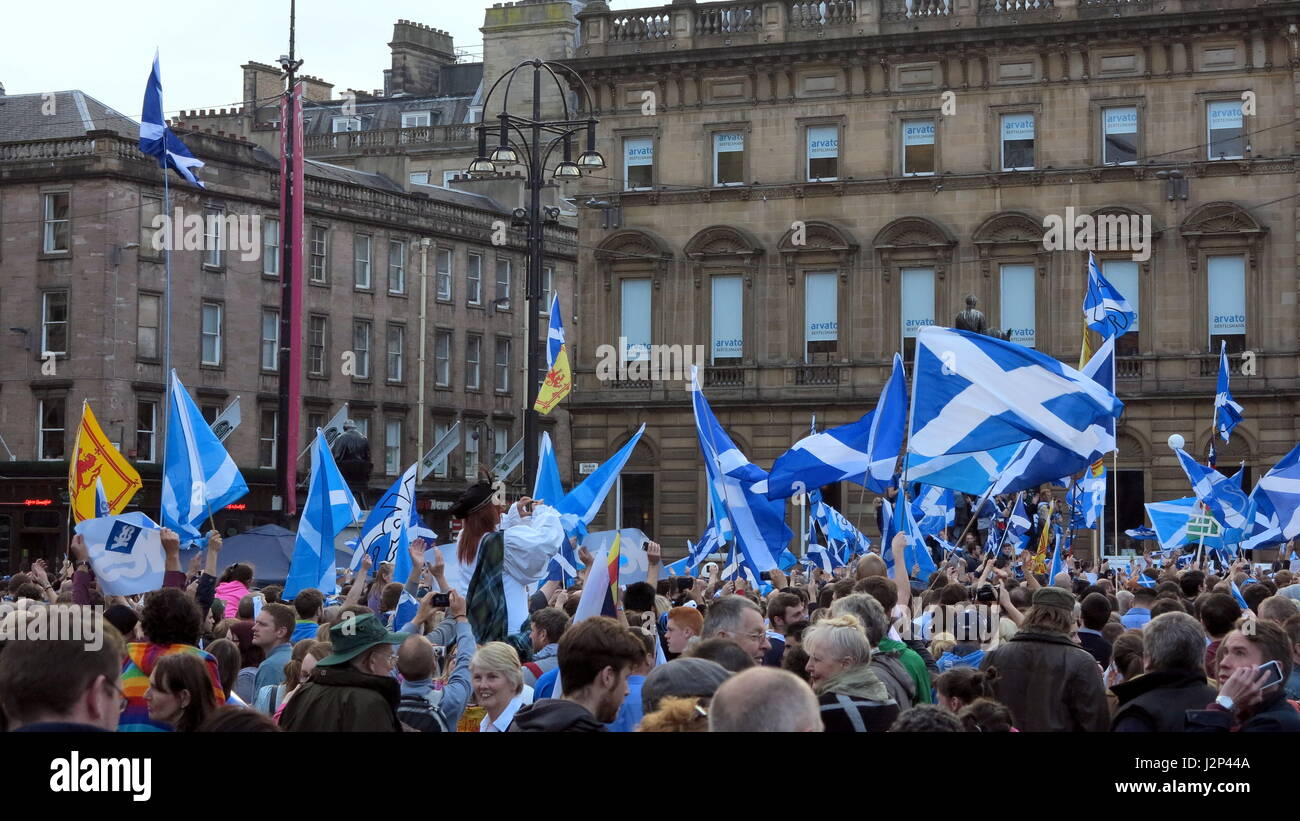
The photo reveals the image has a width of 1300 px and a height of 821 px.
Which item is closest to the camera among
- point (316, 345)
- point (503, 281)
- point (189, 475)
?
point (189, 475)

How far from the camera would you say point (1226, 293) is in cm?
4434

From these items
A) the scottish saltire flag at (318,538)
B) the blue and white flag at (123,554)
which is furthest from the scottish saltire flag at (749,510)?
the blue and white flag at (123,554)

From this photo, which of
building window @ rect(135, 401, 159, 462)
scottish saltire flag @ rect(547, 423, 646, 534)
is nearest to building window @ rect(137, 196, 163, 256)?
building window @ rect(135, 401, 159, 462)

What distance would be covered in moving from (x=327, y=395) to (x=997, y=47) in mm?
24389

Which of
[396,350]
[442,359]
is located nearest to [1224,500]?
[396,350]

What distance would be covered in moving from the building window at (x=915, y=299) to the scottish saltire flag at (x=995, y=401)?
31.1m

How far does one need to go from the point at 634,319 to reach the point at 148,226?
14.5 meters

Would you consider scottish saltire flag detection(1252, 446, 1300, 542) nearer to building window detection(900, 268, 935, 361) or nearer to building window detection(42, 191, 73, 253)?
building window detection(900, 268, 935, 361)

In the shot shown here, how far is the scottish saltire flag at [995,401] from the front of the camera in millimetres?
15195

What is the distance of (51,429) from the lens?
2092 inches

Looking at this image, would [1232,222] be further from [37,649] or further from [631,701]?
[37,649]

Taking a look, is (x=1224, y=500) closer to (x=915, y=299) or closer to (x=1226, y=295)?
(x=1226, y=295)

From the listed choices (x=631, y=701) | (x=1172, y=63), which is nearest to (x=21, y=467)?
(x=1172, y=63)

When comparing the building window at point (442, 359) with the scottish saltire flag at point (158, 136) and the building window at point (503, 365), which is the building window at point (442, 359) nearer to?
the building window at point (503, 365)
